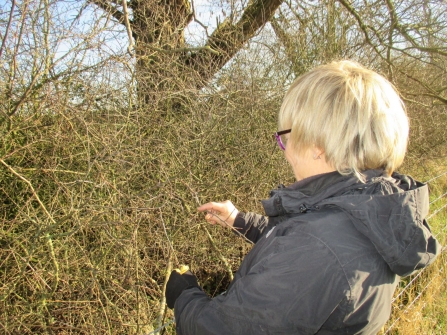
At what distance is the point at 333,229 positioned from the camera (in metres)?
0.80

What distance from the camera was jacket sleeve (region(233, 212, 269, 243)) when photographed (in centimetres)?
151

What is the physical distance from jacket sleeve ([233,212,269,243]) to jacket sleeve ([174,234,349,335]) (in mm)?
651

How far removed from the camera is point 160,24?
3.38 m

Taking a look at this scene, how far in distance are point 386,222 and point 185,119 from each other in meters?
2.45

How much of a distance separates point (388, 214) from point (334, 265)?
0.18 metres

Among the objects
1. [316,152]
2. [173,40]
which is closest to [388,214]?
[316,152]

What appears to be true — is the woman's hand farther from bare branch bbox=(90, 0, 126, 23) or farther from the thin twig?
bare branch bbox=(90, 0, 126, 23)

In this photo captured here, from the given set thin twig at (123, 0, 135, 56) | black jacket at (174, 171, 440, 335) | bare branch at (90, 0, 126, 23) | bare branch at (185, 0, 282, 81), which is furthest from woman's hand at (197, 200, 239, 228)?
bare branch at (185, 0, 282, 81)

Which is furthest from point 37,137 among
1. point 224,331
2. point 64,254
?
point 224,331

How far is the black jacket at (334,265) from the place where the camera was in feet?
2.56

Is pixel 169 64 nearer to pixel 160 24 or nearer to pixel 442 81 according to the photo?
pixel 160 24

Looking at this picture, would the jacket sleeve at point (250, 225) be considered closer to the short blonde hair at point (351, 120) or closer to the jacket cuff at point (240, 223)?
the jacket cuff at point (240, 223)

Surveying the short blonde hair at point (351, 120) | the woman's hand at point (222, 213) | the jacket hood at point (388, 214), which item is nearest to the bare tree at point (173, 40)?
the woman's hand at point (222, 213)

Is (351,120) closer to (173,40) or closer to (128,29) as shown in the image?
(128,29)
